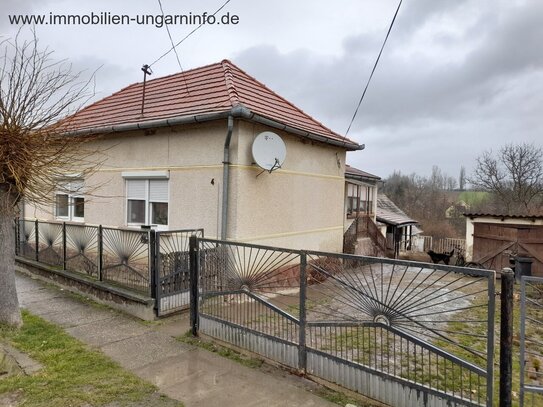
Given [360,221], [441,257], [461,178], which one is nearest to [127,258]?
[360,221]

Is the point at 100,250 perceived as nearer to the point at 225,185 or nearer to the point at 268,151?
the point at 225,185

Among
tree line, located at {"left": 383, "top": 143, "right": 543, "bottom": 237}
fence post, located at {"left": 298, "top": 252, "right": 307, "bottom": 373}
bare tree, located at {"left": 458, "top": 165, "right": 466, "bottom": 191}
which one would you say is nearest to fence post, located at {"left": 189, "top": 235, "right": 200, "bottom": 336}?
fence post, located at {"left": 298, "top": 252, "right": 307, "bottom": 373}

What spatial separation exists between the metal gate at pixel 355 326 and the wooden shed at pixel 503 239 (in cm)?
920

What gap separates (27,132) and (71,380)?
360cm

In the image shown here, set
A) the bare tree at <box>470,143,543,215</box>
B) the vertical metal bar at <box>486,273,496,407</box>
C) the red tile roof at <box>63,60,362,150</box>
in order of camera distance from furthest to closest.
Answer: the bare tree at <box>470,143,543,215</box> < the red tile roof at <box>63,60,362,150</box> < the vertical metal bar at <box>486,273,496,407</box>

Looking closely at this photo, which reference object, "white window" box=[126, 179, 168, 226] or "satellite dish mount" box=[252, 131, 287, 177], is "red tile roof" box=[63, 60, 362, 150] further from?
"white window" box=[126, 179, 168, 226]

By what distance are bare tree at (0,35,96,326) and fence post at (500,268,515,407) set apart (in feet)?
20.0

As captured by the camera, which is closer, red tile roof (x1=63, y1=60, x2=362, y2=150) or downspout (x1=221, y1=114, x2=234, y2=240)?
downspout (x1=221, y1=114, x2=234, y2=240)

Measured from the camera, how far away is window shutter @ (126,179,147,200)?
871 cm

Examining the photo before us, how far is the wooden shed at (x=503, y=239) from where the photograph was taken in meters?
12.6

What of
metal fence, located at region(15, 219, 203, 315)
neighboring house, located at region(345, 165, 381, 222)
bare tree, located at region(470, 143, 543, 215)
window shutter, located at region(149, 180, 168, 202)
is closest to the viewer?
metal fence, located at region(15, 219, 203, 315)

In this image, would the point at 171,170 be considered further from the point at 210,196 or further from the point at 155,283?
the point at 155,283

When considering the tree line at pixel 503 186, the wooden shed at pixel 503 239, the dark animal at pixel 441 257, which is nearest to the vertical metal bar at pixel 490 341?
the wooden shed at pixel 503 239

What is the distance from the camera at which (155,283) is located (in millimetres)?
6012
